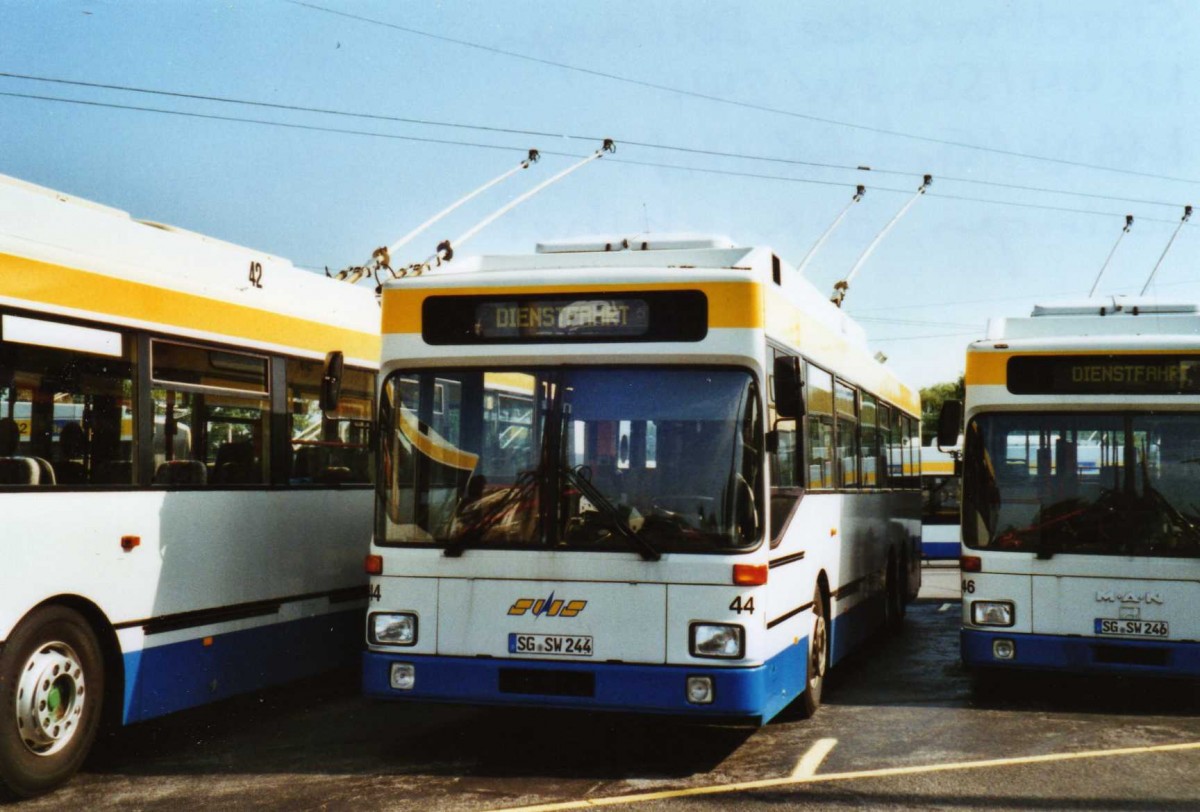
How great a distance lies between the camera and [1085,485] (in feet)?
33.2

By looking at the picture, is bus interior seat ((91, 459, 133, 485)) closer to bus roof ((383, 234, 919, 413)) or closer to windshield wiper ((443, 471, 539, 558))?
bus roof ((383, 234, 919, 413))

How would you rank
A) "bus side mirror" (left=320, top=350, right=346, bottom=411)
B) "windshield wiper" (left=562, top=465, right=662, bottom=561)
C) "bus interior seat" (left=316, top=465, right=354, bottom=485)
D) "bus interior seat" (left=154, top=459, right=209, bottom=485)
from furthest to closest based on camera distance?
"bus interior seat" (left=316, top=465, right=354, bottom=485) < "bus side mirror" (left=320, top=350, right=346, bottom=411) < "bus interior seat" (left=154, top=459, right=209, bottom=485) < "windshield wiper" (left=562, top=465, right=662, bottom=561)

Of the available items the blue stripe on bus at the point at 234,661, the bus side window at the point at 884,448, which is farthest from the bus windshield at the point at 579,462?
the bus side window at the point at 884,448

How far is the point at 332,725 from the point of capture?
936cm

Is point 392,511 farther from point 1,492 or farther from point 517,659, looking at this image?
point 1,492

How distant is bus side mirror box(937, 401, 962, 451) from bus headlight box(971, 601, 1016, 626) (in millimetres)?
1439

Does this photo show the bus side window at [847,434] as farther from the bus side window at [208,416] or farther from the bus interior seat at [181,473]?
the bus interior seat at [181,473]

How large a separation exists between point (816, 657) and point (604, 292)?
3340 mm

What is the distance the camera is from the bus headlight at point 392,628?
775cm

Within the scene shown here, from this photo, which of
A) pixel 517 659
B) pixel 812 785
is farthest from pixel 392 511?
pixel 812 785

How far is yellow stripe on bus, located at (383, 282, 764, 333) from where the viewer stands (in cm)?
770

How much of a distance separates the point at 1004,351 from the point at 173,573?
6.32 meters

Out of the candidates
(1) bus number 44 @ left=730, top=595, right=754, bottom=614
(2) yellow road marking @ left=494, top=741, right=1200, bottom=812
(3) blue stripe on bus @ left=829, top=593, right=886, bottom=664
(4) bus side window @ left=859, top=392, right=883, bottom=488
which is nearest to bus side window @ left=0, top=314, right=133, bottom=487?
(2) yellow road marking @ left=494, top=741, right=1200, bottom=812

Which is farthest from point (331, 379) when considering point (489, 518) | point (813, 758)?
point (813, 758)
